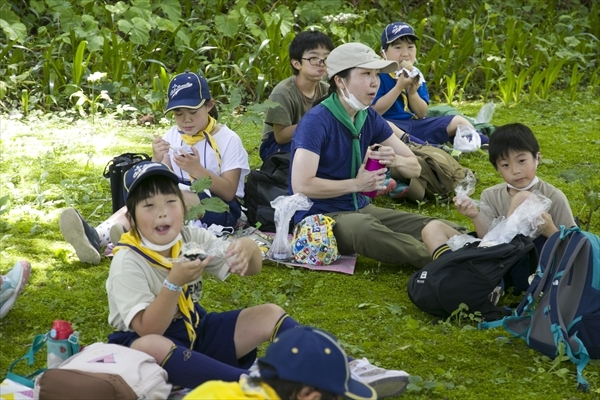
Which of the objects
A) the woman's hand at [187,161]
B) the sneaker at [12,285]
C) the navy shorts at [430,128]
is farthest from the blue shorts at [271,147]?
the sneaker at [12,285]

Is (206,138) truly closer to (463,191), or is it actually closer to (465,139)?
(463,191)

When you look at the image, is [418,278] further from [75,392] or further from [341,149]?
[75,392]

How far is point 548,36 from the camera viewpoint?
10781 millimetres

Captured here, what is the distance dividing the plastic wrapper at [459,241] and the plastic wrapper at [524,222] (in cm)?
19

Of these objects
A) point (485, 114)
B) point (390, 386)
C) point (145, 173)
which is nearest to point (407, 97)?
point (485, 114)

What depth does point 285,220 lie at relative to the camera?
4734 mm

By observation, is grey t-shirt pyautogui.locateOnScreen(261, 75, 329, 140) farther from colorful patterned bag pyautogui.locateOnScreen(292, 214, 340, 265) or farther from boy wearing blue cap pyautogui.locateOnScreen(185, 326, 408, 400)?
boy wearing blue cap pyautogui.locateOnScreen(185, 326, 408, 400)

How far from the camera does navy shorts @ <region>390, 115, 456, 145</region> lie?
6.74 metres

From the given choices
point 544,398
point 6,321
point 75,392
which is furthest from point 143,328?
point 544,398

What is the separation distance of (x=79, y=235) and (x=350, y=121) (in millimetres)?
1648

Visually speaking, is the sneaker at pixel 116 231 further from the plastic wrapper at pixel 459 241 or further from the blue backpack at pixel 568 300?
the blue backpack at pixel 568 300

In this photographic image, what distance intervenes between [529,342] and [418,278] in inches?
26.1

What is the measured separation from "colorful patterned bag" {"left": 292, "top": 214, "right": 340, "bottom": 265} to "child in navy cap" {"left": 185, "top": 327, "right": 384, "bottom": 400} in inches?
96.7

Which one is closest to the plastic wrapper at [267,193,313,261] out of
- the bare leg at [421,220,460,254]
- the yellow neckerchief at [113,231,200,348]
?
the bare leg at [421,220,460,254]
